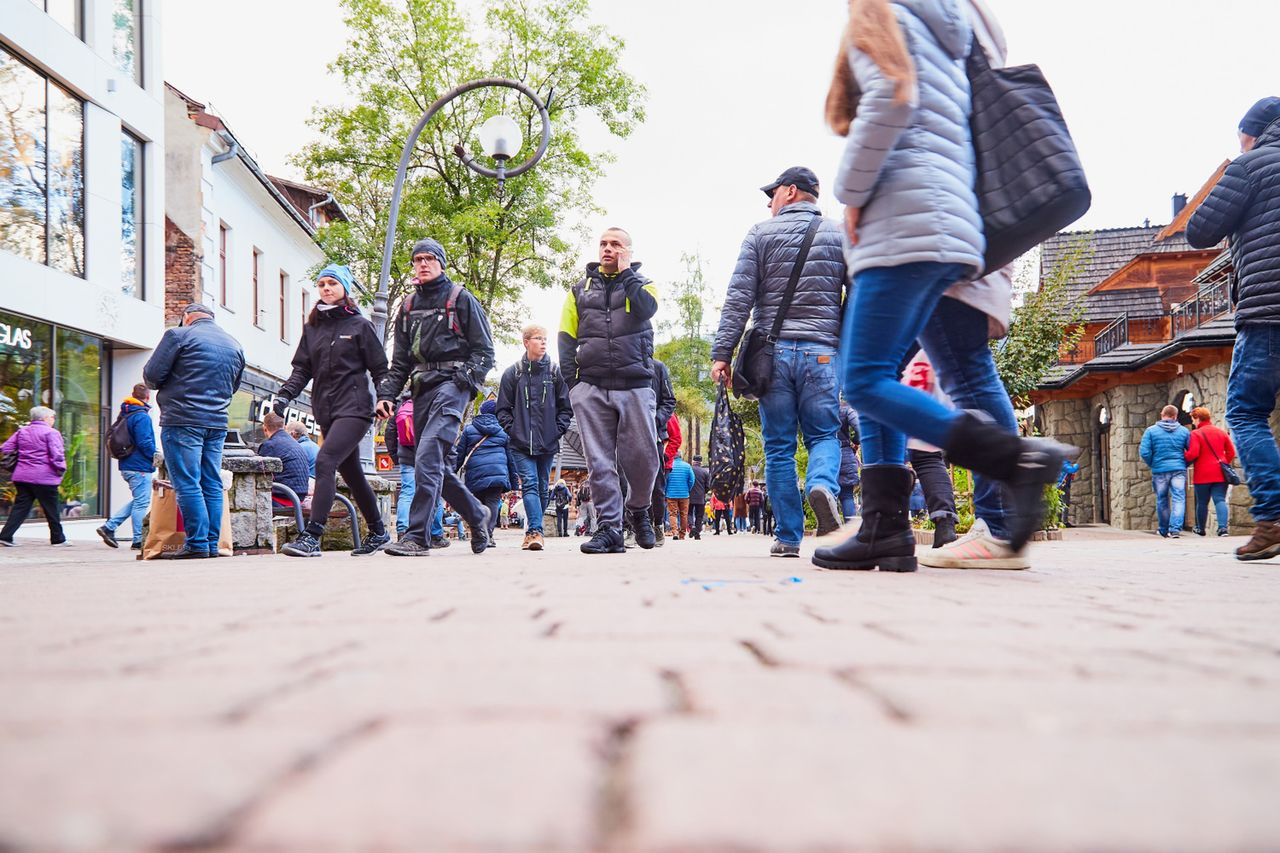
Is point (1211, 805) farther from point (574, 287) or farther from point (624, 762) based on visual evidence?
point (574, 287)

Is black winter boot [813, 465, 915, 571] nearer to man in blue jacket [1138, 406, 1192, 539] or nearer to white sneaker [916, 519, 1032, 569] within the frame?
white sneaker [916, 519, 1032, 569]

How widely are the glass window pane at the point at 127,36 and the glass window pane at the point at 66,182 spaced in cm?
177

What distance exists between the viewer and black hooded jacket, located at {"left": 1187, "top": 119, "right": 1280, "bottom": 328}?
207 inches

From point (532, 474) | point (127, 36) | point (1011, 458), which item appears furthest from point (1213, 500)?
point (127, 36)

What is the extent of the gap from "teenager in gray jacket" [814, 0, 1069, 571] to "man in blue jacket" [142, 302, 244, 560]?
533 cm

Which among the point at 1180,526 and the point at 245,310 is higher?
the point at 245,310

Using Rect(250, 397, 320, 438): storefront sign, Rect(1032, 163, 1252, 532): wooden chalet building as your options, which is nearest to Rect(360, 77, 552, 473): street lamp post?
Rect(1032, 163, 1252, 532): wooden chalet building

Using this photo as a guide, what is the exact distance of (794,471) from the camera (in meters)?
5.94

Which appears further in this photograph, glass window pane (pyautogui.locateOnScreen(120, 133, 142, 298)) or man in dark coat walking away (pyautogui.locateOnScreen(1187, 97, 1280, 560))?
glass window pane (pyautogui.locateOnScreen(120, 133, 142, 298))

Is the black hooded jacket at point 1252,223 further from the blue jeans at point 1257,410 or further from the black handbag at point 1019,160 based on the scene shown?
the black handbag at point 1019,160

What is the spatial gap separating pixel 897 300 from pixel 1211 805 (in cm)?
296

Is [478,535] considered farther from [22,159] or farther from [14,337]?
[22,159]

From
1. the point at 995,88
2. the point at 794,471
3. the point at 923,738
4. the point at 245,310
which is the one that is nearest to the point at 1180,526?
the point at 794,471

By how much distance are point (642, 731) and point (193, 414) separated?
7031 millimetres
